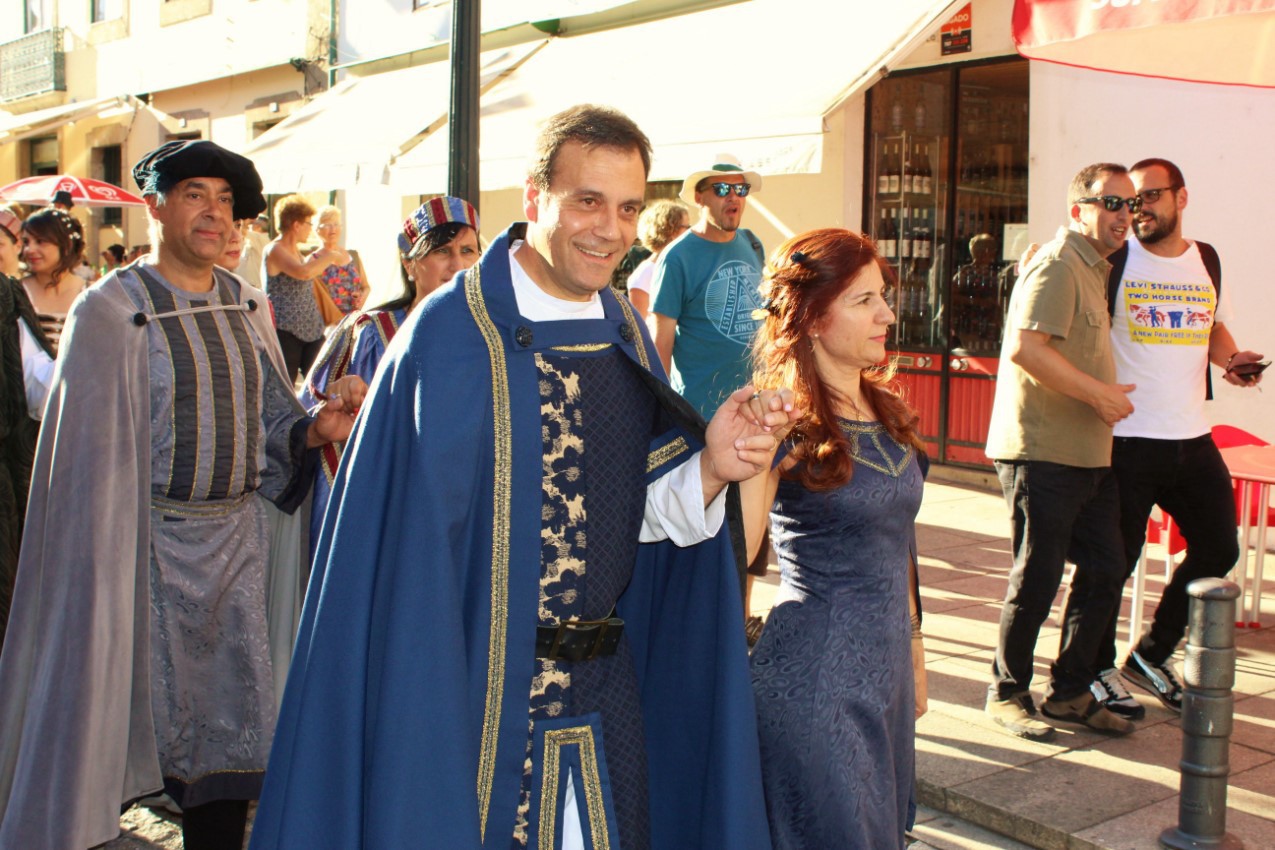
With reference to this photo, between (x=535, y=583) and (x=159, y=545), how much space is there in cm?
176

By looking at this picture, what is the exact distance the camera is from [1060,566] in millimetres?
5031

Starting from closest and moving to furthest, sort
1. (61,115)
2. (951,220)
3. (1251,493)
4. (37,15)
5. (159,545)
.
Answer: (159,545)
(1251,493)
(951,220)
(61,115)
(37,15)

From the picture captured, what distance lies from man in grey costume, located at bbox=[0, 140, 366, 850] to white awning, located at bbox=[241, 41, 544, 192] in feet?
26.2

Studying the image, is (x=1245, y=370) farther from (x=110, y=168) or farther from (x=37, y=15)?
(x=37, y=15)

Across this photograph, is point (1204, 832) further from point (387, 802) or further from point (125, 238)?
point (125, 238)

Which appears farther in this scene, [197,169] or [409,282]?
[409,282]

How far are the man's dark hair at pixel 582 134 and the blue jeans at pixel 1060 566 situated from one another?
117 inches

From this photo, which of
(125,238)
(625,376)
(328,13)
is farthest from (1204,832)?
(125,238)

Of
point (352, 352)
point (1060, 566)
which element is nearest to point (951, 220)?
point (1060, 566)

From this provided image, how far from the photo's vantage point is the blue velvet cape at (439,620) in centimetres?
231

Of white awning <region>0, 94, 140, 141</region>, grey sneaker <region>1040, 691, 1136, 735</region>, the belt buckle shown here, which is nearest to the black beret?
the belt buckle

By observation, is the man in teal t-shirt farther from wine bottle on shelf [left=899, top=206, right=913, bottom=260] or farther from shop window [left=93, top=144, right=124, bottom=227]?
shop window [left=93, top=144, right=124, bottom=227]

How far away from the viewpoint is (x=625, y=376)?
271 cm

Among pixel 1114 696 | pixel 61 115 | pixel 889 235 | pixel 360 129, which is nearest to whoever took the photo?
pixel 1114 696
